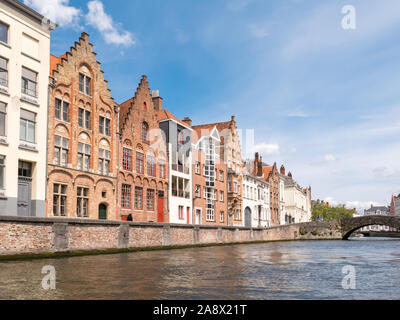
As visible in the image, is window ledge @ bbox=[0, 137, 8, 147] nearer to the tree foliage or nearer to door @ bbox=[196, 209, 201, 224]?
door @ bbox=[196, 209, 201, 224]

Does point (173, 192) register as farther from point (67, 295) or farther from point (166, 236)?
point (67, 295)

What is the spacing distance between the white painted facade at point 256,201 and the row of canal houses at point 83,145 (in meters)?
12.2

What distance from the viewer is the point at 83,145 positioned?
103 feet

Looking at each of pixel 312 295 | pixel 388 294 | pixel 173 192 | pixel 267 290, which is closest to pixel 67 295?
pixel 267 290

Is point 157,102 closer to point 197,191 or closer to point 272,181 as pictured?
point 197,191

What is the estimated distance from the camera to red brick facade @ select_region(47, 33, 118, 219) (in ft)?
94.7

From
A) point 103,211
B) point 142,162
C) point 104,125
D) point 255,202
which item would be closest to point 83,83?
point 104,125

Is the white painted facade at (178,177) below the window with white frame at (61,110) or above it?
below

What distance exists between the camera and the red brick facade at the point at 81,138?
94.7 ft

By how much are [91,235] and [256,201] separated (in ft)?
145

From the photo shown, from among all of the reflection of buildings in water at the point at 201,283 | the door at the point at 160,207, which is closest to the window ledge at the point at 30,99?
the door at the point at 160,207

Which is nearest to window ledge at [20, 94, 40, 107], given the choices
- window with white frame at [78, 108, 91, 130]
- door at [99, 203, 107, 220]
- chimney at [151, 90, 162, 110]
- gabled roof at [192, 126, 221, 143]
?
window with white frame at [78, 108, 91, 130]

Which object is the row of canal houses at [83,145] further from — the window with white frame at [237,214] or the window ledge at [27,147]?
the window with white frame at [237,214]

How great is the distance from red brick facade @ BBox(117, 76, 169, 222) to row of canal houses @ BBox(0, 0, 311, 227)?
0.29 ft
